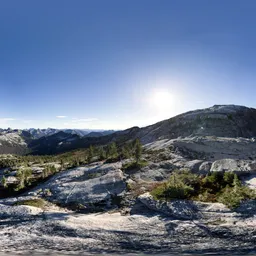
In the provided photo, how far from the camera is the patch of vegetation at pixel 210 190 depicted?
69.0 feet

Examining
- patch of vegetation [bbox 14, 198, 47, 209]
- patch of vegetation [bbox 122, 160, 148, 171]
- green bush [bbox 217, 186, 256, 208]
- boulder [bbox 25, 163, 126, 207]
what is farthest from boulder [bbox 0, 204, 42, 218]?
green bush [bbox 217, 186, 256, 208]

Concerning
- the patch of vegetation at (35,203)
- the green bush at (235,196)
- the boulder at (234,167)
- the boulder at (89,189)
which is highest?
the boulder at (234,167)

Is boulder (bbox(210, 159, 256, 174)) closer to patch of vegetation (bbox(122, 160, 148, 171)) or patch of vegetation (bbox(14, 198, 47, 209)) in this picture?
patch of vegetation (bbox(122, 160, 148, 171))

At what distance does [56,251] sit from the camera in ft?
48.5

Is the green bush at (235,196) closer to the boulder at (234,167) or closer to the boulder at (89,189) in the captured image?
the boulder at (234,167)

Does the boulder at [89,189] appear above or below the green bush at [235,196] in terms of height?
below

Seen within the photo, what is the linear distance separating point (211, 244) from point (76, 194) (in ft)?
61.4

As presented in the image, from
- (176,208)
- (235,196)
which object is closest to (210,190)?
(235,196)

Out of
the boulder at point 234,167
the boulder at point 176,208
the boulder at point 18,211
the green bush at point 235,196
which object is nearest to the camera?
the boulder at point 176,208

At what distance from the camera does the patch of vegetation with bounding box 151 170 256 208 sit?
2104 centimetres

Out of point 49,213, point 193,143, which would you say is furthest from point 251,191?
point 193,143

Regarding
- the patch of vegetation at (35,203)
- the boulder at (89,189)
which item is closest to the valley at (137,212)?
the boulder at (89,189)

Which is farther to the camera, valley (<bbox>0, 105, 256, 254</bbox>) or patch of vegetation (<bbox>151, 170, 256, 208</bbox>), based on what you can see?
patch of vegetation (<bbox>151, 170, 256, 208</bbox>)

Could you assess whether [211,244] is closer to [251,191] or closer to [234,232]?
[234,232]
